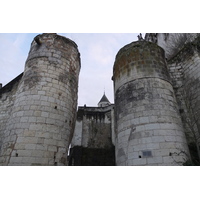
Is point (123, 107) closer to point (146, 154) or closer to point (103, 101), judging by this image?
point (146, 154)

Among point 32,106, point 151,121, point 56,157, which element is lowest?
point 56,157

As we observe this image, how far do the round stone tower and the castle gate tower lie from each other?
2461 millimetres

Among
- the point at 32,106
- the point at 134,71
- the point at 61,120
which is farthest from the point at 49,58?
the point at 134,71

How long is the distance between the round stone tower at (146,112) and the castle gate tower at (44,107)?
96.9 inches

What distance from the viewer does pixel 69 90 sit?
8.30 meters

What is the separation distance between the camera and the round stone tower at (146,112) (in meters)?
6.01

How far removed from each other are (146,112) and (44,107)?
14.2 ft

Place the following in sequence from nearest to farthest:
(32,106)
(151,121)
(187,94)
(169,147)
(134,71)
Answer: (169,147) < (151,121) < (32,106) < (134,71) < (187,94)

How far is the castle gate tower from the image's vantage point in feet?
20.4

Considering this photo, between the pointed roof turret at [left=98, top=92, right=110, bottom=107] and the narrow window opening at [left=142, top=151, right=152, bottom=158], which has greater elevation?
the pointed roof turret at [left=98, top=92, right=110, bottom=107]

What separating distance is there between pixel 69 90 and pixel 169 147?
5.19 meters

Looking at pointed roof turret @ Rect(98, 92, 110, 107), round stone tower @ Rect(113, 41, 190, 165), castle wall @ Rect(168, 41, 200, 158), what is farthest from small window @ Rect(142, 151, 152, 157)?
pointed roof turret @ Rect(98, 92, 110, 107)

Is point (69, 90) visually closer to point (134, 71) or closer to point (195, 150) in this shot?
point (134, 71)

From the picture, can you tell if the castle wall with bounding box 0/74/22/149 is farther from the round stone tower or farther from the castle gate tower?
the round stone tower
